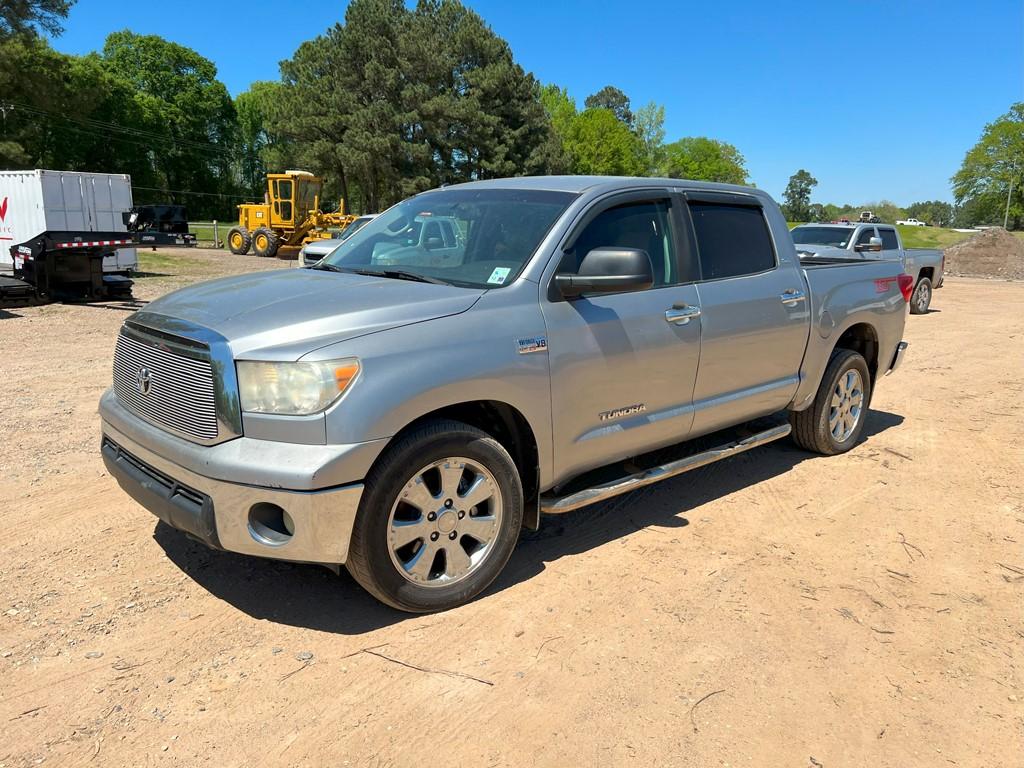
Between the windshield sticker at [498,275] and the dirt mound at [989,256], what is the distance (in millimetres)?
33671

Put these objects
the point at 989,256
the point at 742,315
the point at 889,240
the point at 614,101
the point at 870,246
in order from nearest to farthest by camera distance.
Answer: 1. the point at 742,315
2. the point at 870,246
3. the point at 889,240
4. the point at 989,256
5. the point at 614,101

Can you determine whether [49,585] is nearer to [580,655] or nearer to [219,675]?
[219,675]

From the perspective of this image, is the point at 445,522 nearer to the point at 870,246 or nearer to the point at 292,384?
the point at 292,384

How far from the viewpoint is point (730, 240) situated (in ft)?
15.9

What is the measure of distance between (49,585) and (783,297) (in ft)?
14.6

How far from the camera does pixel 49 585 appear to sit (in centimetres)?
358

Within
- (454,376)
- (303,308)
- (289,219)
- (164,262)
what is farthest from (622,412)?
(289,219)

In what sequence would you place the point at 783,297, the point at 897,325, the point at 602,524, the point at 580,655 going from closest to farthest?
the point at 580,655
the point at 602,524
the point at 783,297
the point at 897,325

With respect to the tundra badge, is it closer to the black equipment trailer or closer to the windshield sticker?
the windshield sticker

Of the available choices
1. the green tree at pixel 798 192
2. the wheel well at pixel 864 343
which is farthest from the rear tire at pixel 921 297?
the green tree at pixel 798 192

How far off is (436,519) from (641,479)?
51.4 inches

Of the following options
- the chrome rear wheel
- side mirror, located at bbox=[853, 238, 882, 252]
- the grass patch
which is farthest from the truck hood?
the grass patch

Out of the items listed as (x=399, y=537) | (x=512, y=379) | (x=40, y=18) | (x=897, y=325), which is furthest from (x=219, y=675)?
(x=40, y=18)

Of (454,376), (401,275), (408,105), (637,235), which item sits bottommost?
(454,376)
